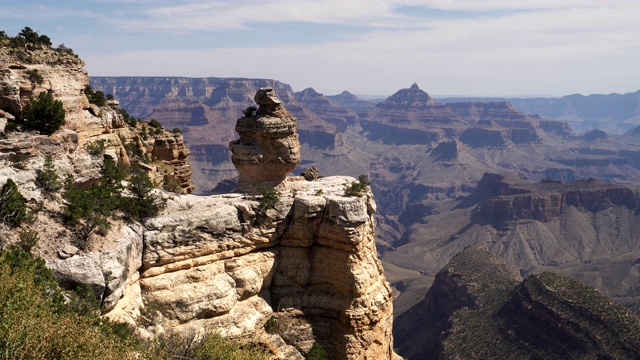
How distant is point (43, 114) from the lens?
93.2 ft

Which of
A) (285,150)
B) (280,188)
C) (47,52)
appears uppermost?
(47,52)

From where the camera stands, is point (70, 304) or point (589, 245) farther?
point (589, 245)

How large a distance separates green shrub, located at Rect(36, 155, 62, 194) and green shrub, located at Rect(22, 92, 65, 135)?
3.65 metres

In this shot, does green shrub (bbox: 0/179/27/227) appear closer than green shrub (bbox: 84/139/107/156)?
Yes

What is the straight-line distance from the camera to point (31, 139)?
26.5m

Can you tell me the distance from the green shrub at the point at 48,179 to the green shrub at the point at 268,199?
35.8 ft

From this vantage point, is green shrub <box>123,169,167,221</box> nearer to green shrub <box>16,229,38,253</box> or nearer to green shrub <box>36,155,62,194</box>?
green shrub <box>36,155,62,194</box>

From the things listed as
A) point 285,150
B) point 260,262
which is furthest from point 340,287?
point 285,150

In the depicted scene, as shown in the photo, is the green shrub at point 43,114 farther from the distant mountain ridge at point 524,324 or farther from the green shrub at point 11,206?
the distant mountain ridge at point 524,324

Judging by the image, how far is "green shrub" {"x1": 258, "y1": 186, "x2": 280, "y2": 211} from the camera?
3131cm

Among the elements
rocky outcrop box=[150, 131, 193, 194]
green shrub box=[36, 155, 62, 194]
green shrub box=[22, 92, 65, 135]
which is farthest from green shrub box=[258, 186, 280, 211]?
rocky outcrop box=[150, 131, 193, 194]

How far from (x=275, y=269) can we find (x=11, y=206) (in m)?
14.9

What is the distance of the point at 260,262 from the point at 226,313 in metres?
3.68

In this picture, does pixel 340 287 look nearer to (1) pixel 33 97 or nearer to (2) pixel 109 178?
(2) pixel 109 178
